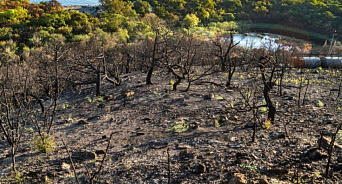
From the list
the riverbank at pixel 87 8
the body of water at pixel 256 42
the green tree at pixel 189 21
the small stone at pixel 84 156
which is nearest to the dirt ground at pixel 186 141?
the small stone at pixel 84 156

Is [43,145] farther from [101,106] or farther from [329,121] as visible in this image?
[329,121]

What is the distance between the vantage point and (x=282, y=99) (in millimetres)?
10344

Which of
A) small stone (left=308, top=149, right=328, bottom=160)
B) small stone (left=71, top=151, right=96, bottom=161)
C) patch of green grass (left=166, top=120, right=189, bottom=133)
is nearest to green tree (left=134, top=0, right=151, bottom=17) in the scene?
patch of green grass (left=166, top=120, right=189, bottom=133)

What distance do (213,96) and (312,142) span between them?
184 inches

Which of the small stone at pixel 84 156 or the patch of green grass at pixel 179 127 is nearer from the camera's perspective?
the small stone at pixel 84 156

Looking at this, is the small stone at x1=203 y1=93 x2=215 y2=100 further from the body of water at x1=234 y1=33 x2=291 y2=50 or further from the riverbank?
the riverbank

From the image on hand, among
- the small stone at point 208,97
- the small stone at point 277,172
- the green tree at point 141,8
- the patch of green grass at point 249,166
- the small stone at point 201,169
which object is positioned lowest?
the small stone at point 208,97

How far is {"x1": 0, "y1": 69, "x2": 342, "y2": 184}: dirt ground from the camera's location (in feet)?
17.9

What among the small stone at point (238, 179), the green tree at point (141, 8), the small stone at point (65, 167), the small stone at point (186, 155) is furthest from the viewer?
the green tree at point (141, 8)

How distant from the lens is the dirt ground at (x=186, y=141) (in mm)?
5465

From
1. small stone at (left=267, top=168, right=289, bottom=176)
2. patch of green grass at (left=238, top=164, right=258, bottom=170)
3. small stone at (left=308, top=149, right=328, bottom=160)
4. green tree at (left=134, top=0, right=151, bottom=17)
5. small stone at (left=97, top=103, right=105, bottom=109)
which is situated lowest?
small stone at (left=97, top=103, right=105, bottom=109)

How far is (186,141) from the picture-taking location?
704 centimetres

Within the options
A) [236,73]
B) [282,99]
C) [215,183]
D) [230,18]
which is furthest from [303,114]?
[230,18]

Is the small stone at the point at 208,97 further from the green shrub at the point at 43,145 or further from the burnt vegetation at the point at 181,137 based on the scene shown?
the green shrub at the point at 43,145
